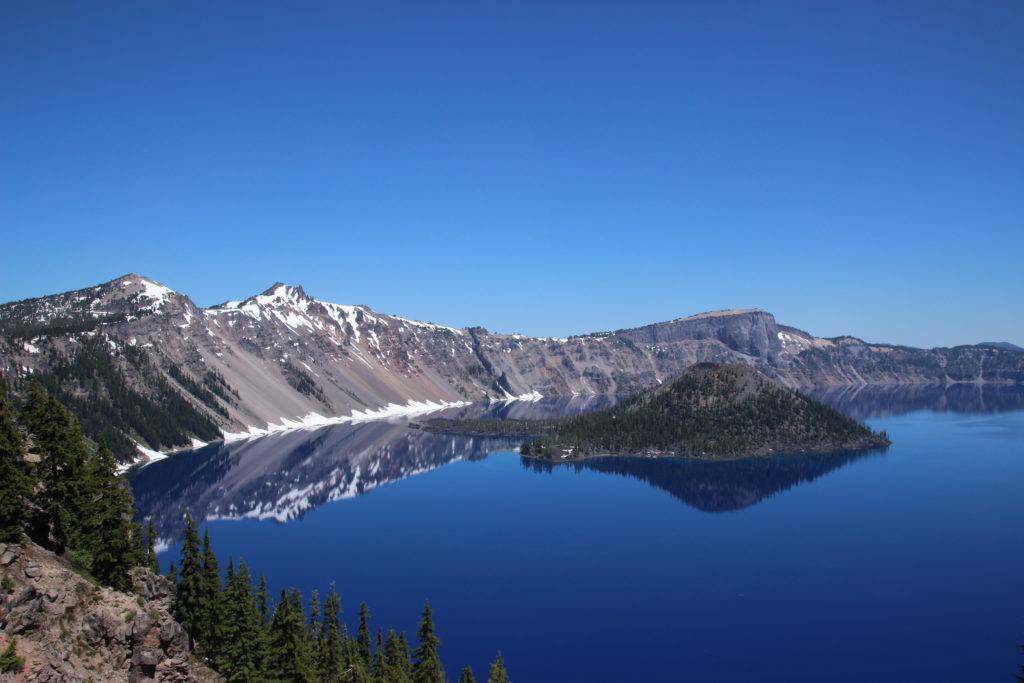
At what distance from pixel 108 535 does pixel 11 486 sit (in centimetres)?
614

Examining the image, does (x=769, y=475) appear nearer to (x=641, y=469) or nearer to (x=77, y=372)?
(x=641, y=469)

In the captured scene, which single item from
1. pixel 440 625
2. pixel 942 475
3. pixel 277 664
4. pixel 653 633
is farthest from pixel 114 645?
pixel 942 475

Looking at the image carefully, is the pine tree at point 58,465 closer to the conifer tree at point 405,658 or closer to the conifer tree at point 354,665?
the conifer tree at point 354,665

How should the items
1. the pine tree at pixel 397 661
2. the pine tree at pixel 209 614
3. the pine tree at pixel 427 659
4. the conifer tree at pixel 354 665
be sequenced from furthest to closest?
the pine tree at pixel 427 659
the pine tree at pixel 397 661
the conifer tree at pixel 354 665
the pine tree at pixel 209 614

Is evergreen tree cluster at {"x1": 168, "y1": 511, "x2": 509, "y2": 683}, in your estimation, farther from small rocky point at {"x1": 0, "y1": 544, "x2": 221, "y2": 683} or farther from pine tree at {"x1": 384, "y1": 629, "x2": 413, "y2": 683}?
small rocky point at {"x1": 0, "y1": 544, "x2": 221, "y2": 683}

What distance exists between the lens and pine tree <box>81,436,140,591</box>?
42.7 meters

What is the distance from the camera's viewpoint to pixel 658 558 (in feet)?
335

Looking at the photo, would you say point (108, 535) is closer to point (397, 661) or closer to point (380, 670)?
point (380, 670)

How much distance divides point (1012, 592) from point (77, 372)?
707ft

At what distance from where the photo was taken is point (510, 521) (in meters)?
127

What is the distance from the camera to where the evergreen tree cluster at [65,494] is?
135 ft

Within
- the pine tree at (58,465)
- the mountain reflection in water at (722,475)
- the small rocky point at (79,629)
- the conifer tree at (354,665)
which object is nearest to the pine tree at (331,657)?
the conifer tree at (354,665)

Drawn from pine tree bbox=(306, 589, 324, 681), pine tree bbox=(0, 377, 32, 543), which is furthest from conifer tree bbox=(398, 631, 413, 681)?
pine tree bbox=(0, 377, 32, 543)

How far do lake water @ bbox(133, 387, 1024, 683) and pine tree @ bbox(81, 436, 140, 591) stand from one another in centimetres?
3385
